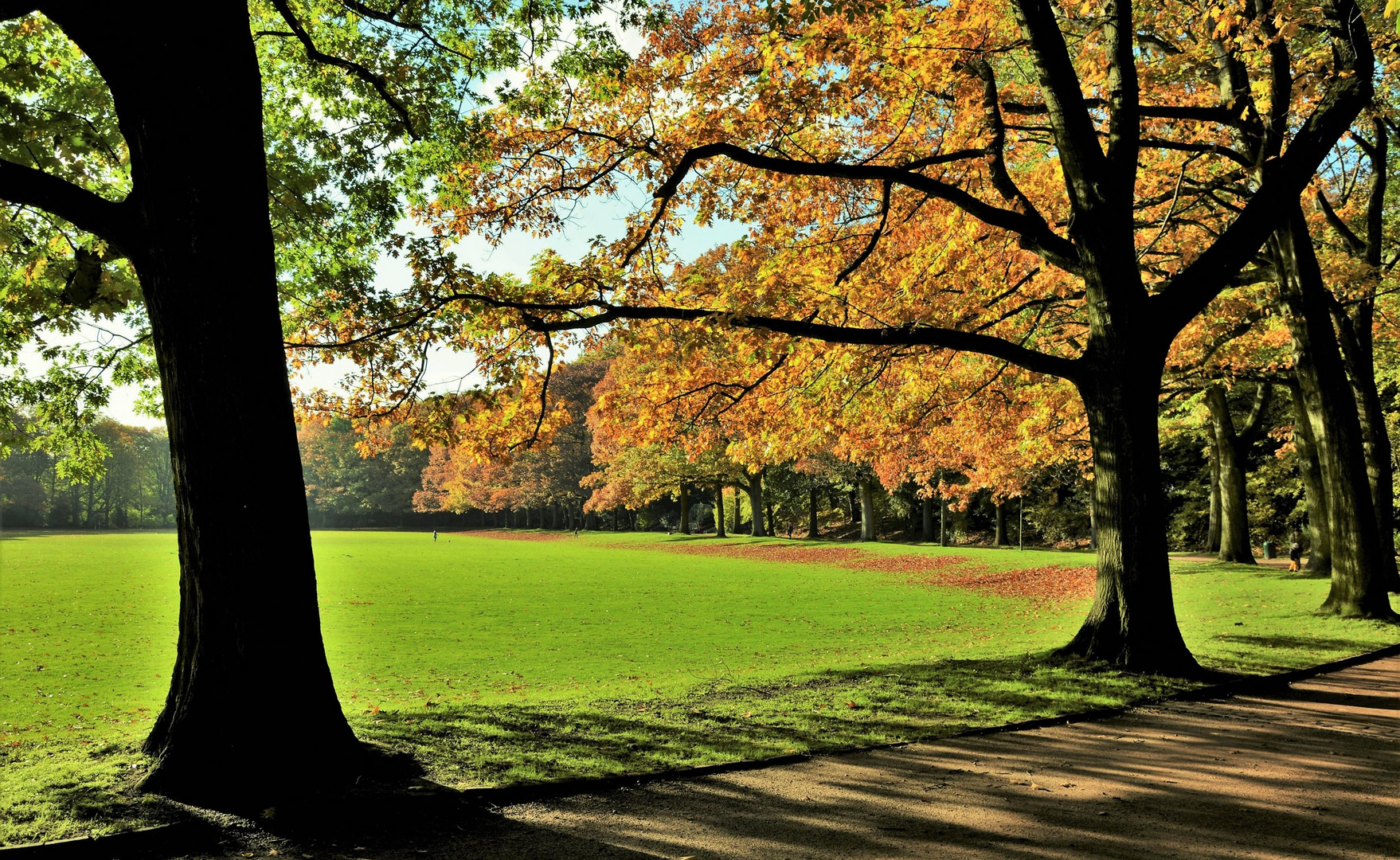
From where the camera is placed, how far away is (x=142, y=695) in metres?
10.5

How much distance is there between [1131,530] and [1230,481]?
21.5 meters

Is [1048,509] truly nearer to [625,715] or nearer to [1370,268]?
[1370,268]

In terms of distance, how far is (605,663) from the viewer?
1269 cm

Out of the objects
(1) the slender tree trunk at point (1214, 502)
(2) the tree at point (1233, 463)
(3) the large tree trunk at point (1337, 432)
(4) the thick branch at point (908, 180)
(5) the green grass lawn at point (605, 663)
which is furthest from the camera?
(1) the slender tree trunk at point (1214, 502)

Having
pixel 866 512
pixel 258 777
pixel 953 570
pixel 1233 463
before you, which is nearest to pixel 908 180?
pixel 258 777

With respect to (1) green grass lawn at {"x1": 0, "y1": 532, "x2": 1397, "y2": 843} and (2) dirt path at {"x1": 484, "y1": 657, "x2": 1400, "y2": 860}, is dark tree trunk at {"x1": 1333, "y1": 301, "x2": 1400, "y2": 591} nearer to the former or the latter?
(1) green grass lawn at {"x1": 0, "y1": 532, "x2": 1397, "y2": 843}

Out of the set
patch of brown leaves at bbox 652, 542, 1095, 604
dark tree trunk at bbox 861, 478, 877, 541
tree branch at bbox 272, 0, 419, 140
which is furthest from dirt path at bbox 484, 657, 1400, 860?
dark tree trunk at bbox 861, 478, 877, 541

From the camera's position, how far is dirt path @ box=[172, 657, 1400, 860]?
461 centimetres

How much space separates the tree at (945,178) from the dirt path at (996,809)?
317 centimetres

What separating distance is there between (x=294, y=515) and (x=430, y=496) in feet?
271

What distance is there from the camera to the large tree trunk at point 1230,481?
27.2m

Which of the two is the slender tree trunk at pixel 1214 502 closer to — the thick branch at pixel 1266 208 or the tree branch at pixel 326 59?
the thick branch at pixel 1266 208

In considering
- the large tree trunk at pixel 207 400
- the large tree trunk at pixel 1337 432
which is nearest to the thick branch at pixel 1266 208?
the large tree trunk at pixel 1337 432

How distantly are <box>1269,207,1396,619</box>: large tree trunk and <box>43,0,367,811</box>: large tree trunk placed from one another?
15.0m
